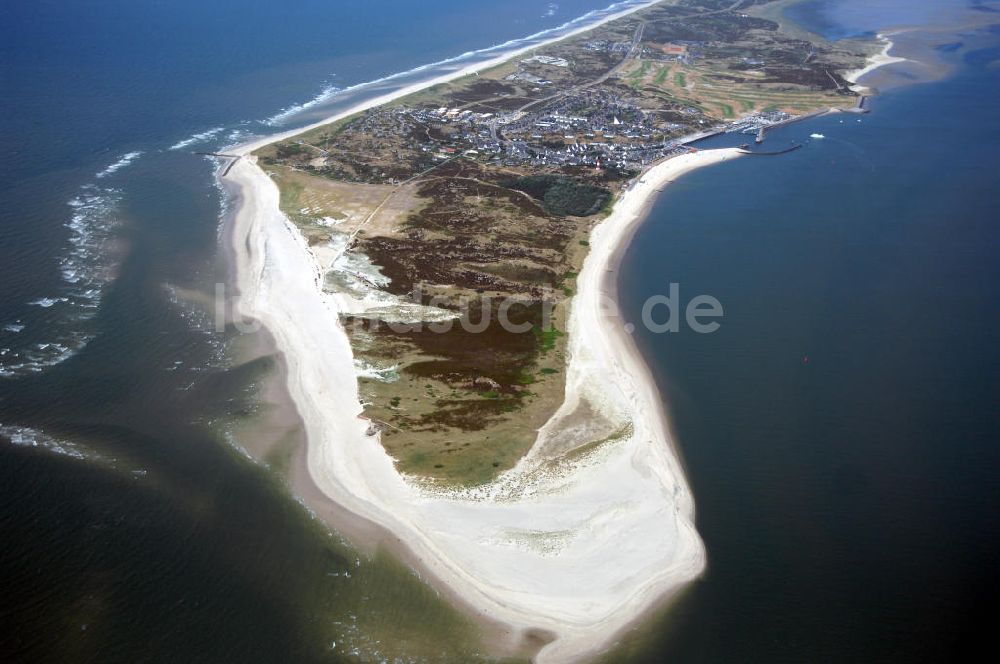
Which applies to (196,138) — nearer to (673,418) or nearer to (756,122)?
(673,418)

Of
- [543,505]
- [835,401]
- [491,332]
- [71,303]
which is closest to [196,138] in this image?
[71,303]

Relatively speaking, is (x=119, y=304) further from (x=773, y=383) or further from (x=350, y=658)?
(x=773, y=383)

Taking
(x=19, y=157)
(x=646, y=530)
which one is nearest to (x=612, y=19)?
(x=19, y=157)

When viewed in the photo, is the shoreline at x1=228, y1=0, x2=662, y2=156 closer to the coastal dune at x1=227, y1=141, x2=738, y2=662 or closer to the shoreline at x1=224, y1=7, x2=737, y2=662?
the shoreline at x1=224, y1=7, x2=737, y2=662

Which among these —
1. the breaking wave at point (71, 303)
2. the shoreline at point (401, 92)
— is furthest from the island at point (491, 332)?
the breaking wave at point (71, 303)

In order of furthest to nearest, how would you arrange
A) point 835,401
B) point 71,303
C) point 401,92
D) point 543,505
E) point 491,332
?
point 401,92, point 71,303, point 491,332, point 835,401, point 543,505
